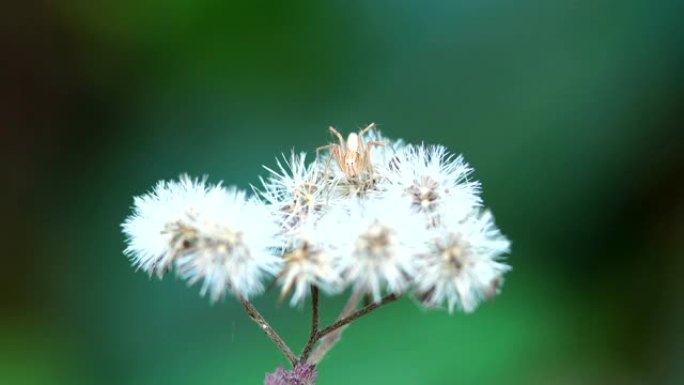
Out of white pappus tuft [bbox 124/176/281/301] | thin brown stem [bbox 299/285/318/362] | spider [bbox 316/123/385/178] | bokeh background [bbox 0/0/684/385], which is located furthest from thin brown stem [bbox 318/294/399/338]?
bokeh background [bbox 0/0/684/385]

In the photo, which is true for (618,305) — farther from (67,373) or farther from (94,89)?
(94,89)

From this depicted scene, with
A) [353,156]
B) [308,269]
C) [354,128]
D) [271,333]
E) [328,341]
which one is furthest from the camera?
[354,128]

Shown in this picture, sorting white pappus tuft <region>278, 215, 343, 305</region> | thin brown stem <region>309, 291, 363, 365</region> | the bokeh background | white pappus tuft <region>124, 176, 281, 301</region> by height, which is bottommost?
thin brown stem <region>309, 291, 363, 365</region>

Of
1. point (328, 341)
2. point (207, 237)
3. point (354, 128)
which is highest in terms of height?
point (354, 128)

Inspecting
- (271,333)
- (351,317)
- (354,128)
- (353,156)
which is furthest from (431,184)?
(354,128)

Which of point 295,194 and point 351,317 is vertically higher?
point 295,194

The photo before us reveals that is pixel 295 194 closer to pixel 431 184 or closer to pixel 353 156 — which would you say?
pixel 353 156

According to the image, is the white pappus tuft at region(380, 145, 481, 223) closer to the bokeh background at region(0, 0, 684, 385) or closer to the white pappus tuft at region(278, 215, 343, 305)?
the white pappus tuft at region(278, 215, 343, 305)
